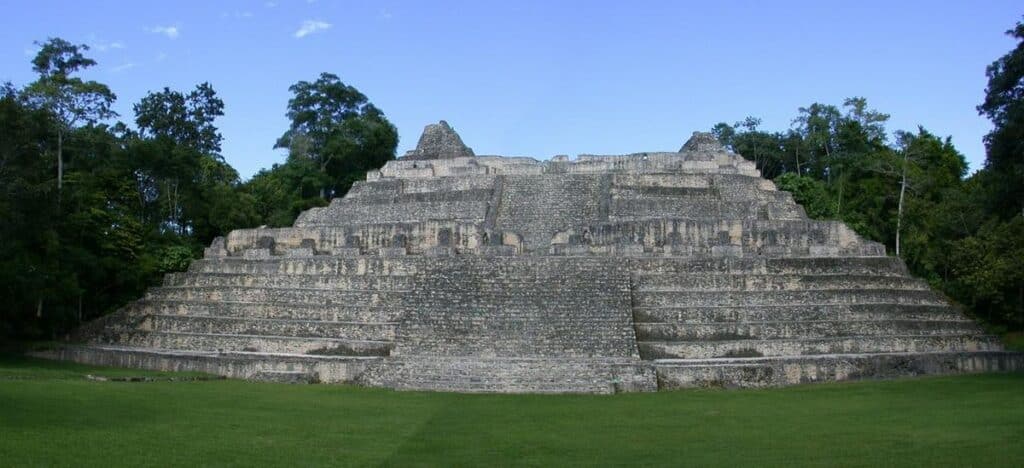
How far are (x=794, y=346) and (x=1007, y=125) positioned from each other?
19.6ft

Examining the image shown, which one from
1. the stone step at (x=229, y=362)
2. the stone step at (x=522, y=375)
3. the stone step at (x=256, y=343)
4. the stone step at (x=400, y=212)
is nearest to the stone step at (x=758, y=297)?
the stone step at (x=522, y=375)

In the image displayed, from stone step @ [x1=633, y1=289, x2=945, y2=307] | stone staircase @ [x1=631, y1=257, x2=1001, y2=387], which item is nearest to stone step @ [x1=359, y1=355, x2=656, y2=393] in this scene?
stone staircase @ [x1=631, y1=257, x2=1001, y2=387]

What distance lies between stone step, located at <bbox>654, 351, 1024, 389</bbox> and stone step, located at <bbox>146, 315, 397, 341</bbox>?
260 inches

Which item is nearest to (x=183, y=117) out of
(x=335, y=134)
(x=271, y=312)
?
(x=335, y=134)

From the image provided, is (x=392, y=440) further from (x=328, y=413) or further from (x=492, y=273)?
(x=492, y=273)

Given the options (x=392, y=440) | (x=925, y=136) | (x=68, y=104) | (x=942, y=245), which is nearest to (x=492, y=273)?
(x=392, y=440)

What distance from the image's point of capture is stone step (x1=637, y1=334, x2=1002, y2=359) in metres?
19.9

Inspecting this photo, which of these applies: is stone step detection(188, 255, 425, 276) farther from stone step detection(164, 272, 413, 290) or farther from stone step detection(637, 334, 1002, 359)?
stone step detection(637, 334, 1002, 359)

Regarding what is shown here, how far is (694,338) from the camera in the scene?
67.2 ft

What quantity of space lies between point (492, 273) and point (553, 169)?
35.4 ft

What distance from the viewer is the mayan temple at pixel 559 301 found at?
752 inches

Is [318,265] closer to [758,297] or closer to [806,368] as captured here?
[758,297]

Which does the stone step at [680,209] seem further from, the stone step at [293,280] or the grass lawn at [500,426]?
the grass lawn at [500,426]

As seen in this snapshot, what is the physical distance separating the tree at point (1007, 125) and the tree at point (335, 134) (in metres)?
30.3
